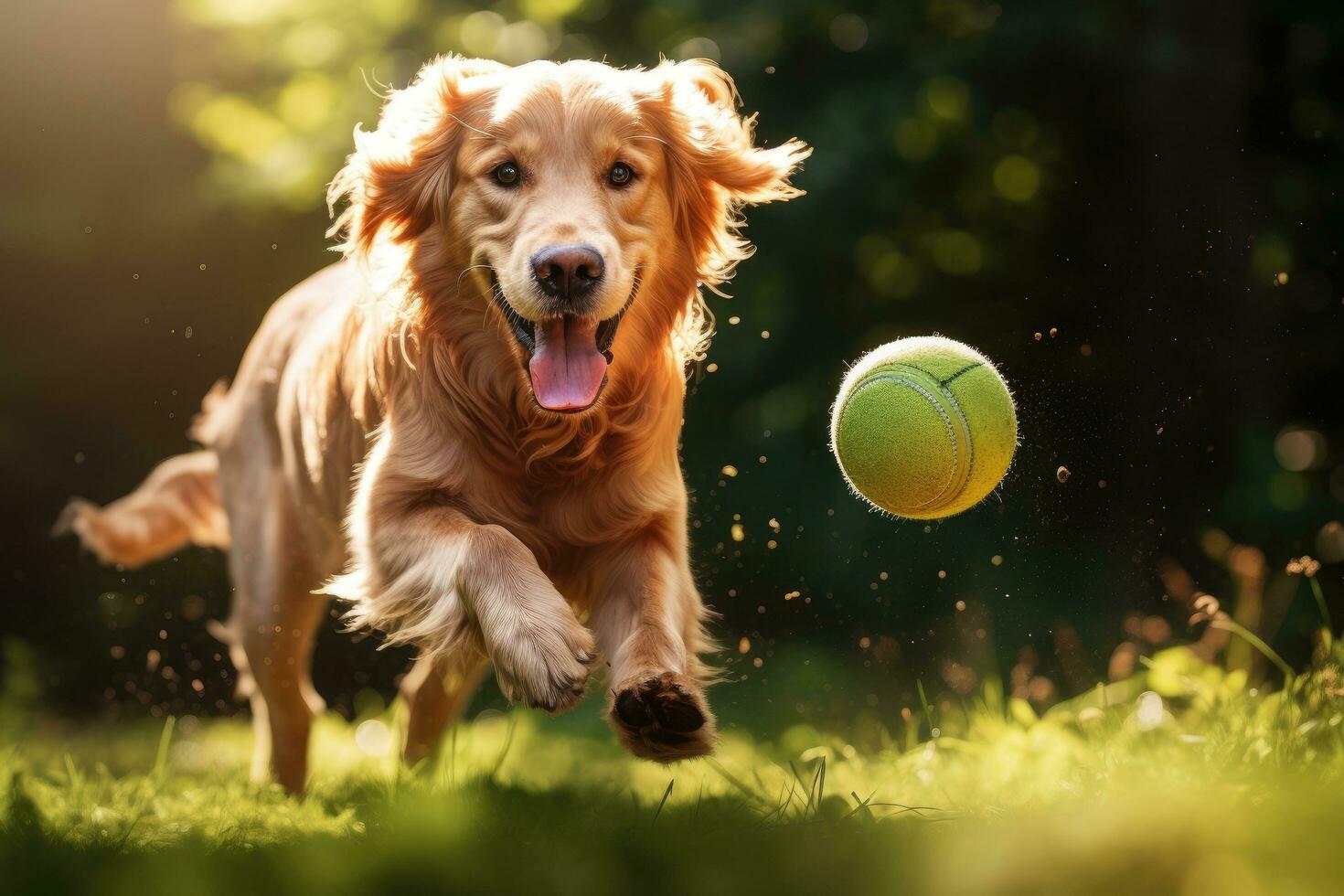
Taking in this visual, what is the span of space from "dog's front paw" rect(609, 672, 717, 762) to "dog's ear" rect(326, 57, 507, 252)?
1411 millimetres

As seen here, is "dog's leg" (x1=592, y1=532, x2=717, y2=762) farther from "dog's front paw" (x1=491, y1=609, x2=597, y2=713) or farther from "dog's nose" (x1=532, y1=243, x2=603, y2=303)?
"dog's nose" (x1=532, y1=243, x2=603, y2=303)

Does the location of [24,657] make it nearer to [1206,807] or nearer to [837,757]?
[837,757]

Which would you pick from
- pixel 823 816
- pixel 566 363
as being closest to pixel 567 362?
pixel 566 363

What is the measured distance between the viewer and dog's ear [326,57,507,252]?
3613 millimetres

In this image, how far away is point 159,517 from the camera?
5.56 meters

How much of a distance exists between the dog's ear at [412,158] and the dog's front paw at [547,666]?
1200 mm

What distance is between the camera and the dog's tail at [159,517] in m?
5.52

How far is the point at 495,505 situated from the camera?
3.58m

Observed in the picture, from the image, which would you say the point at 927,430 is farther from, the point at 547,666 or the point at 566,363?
the point at 547,666

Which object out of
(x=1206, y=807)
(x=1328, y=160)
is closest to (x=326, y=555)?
(x=1206, y=807)

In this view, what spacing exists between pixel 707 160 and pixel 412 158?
74cm

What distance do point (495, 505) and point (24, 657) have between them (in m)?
5.09

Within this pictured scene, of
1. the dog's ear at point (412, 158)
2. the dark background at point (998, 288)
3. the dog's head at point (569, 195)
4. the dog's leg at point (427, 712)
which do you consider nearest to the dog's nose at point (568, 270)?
the dog's head at point (569, 195)

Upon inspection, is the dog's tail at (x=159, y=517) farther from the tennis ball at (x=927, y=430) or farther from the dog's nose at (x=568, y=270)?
the tennis ball at (x=927, y=430)
